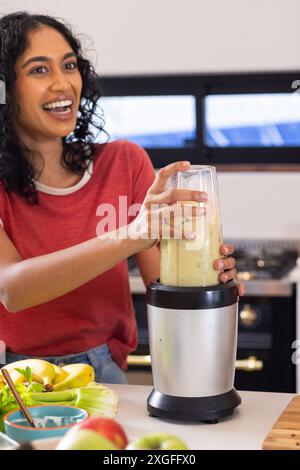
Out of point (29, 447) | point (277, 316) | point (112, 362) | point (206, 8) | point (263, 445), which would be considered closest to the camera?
point (29, 447)

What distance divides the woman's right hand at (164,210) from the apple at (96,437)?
0.45m

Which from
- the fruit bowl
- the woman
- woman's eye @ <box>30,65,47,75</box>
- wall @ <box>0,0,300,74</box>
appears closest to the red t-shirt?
the woman

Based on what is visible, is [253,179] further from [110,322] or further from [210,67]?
[110,322]

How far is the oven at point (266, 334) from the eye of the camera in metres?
2.56

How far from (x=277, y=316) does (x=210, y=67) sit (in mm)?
893

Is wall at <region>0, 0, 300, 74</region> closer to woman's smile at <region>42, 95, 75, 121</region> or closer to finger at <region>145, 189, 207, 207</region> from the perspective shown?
woman's smile at <region>42, 95, 75, 121</region>

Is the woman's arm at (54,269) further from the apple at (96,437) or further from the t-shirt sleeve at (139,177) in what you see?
the apple at (96,437)

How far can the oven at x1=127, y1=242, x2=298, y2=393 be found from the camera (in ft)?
8.40

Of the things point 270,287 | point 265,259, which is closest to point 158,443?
point 270,287

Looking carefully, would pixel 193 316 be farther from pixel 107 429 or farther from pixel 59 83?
pixel 59 83

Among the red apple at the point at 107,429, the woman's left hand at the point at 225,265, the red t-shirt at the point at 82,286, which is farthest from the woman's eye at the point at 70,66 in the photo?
the red apple at the point at 107,429

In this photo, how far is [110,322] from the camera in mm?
1789

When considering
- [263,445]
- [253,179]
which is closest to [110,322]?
[263,445]
